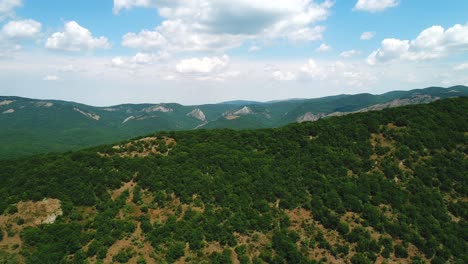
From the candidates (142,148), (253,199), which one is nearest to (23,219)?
(142,148)

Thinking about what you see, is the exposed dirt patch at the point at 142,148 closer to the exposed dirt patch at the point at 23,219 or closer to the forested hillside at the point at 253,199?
the forested hillside at the point at 253,199

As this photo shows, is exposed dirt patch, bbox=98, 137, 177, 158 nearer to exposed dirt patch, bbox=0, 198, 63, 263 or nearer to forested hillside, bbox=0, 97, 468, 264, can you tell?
forested hillside, bbox=0, 97, 468, 264

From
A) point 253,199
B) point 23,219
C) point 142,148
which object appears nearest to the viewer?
point 23,219

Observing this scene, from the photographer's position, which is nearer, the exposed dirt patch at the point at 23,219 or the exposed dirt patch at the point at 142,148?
the exposed dirt patch at the point at 23,219

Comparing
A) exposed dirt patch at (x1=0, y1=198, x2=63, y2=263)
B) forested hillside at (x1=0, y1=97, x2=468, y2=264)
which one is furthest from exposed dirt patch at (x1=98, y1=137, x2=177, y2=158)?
exposed dirt patch at (x1=0, y1=198, x2=63, y2=263)

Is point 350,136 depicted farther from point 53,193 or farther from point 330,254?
point 53,193

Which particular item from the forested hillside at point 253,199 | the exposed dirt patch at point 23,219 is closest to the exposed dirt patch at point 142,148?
the forested hillside at point 253,199

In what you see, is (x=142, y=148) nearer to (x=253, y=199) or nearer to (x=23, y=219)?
(x=23, y=219)

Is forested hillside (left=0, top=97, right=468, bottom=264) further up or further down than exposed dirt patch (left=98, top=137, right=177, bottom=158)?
further down
